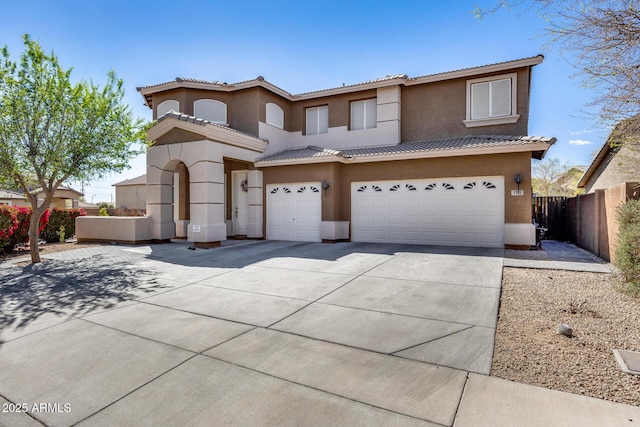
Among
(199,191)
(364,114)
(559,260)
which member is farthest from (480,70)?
(199,191)

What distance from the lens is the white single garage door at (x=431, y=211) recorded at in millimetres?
11859

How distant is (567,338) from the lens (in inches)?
165

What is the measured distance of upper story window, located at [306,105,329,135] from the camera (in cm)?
1622

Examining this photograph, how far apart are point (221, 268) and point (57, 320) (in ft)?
12.9

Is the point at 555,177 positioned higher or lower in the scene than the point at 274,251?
higher

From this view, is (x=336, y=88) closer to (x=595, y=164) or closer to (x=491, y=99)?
(x=491, y=99)

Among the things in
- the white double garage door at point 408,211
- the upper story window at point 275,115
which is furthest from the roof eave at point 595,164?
the upper story window at point 275,115

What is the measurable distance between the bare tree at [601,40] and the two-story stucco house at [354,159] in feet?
17.5

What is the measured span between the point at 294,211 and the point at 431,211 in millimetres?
5517

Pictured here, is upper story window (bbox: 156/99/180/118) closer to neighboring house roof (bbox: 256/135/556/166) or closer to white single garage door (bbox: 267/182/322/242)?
neighboring house roof (bbox: 256/135/556/166)

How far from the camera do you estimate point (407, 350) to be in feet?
12.8

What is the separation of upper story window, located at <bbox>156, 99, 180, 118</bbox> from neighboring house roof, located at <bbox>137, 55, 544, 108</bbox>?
582mm

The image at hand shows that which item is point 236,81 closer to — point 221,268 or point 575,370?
point 221,268

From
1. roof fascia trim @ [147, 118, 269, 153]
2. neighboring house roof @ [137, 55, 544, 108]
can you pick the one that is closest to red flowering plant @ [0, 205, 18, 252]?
roof fascia trim @ [147, 118, 269, 153]
